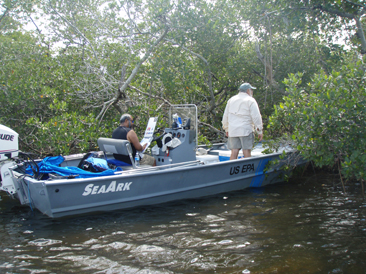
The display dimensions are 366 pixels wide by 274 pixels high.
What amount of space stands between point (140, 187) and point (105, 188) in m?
0.61

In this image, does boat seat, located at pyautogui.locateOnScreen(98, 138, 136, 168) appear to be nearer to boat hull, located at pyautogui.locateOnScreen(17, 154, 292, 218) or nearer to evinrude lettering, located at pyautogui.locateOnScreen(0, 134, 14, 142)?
boat hull, located at pyautogui.locateOnScreen(17, 154, 292, 218)

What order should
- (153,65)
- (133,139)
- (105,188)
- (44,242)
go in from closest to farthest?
1. (44,242)
2. (105,188)
3. (133,139)
4. (153,65)

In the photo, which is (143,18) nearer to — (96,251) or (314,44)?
(314,44)

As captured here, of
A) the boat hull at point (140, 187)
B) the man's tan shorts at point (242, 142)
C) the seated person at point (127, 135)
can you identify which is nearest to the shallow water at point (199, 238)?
the boat hull at point (140, 187)

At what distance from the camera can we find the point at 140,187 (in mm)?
5215

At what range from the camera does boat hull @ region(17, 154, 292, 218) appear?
455 centimetres

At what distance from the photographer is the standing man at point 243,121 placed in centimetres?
629

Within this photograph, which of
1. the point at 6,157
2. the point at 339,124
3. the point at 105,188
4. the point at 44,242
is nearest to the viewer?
the point at 44,242

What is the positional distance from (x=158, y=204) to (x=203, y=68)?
4.82m

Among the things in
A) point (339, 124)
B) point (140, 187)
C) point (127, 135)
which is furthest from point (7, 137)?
point (339, 124)

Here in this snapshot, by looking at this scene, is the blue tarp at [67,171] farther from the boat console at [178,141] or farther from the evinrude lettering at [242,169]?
the evinrude lettering at [242,169]

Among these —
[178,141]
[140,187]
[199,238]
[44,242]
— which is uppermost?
[178,141]

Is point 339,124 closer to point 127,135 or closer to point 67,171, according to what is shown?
point 127,135

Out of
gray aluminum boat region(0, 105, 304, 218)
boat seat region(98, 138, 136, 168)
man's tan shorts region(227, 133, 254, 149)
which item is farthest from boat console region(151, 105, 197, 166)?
man's tan shorts region(227, 133, 254, 149)
